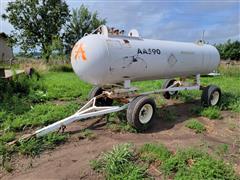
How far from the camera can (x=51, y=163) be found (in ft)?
11.5

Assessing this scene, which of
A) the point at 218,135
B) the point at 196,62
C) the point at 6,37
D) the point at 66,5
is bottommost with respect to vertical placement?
the point at 218,135

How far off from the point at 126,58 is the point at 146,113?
1.06m

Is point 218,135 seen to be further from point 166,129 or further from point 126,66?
point 126,66

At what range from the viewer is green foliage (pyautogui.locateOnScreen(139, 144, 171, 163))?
139 inches

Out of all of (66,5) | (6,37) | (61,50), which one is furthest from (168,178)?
(6,37)

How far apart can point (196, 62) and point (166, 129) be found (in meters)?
2.16

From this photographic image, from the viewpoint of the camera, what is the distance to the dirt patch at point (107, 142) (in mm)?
3301

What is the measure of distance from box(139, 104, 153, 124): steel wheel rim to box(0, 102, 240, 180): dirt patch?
0.21m

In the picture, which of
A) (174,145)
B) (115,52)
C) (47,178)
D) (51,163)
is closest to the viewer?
(47,178)

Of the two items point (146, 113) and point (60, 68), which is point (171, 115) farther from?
point (60, 68)

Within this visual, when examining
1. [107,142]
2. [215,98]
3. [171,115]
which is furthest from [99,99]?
[215,98]

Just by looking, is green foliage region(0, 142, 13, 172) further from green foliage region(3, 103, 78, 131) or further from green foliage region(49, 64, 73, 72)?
green foliage region(49, 64, 73, 72)

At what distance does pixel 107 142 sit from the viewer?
421 cm

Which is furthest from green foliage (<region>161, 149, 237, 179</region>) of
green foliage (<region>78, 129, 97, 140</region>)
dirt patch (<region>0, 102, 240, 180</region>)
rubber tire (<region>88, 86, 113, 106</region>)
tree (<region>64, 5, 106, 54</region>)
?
tree (<region>64, 5, 106, 54</region>)
